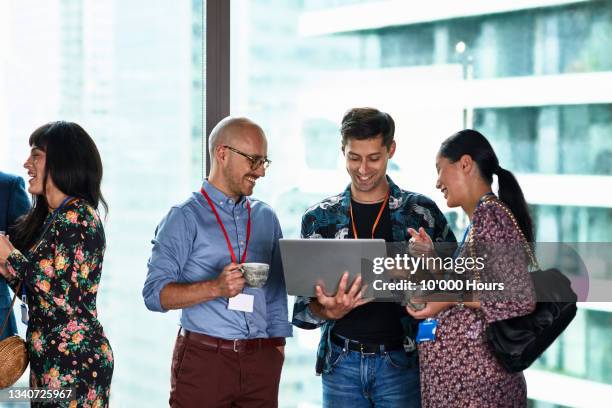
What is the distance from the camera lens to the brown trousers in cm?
258

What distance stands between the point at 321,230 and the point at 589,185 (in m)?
1.13

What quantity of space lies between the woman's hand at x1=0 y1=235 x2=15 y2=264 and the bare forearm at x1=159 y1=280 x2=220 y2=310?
0.53 meters

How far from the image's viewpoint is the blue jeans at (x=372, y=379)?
2555 mm

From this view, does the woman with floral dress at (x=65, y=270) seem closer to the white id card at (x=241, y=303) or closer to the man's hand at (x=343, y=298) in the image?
the white id card at (x=241, y=303)

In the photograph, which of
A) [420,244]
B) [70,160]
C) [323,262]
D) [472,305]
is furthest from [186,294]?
[472,305]

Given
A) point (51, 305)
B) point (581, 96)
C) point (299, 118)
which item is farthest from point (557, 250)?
point (51, 305)

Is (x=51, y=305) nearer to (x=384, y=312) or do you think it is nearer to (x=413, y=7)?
(x=384, y=312)

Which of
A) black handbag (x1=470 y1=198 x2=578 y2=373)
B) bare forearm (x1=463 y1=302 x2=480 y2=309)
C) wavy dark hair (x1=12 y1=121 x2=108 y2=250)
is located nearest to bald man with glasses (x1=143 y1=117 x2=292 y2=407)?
wavy dark hair (x1=12 y1=121 x2=108 y2=250)

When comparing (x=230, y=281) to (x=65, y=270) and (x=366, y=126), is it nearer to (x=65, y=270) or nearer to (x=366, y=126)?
(x=65, y=270)

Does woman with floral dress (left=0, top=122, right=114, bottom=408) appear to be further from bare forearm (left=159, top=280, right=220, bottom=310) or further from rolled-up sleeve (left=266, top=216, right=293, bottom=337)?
rolled-up sleeve (left=266, top=216, right=293, bottom=337)

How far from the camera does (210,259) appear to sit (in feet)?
8.61

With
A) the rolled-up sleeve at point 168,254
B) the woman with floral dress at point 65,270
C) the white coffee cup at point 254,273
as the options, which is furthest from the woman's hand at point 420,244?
the woman with floral dress at point 65,270

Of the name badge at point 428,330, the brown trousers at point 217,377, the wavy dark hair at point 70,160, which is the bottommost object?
the brown trousers at point 217,377

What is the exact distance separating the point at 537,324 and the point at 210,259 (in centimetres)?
110
